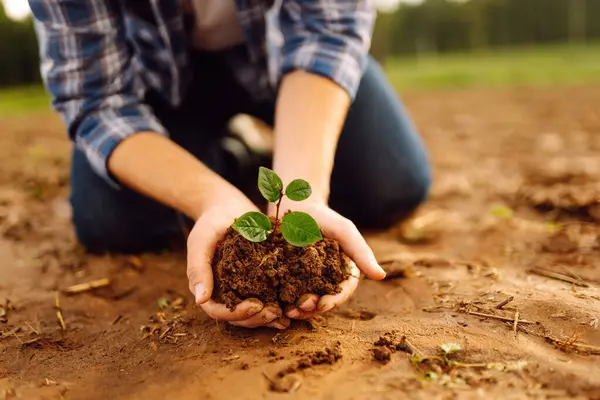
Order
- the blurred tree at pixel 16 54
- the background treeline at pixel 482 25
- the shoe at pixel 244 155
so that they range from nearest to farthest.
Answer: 1. the shoe at pixel 244 155
2. the blurred tree at pixel 16 54
3. the background treeline at pixel 482 25

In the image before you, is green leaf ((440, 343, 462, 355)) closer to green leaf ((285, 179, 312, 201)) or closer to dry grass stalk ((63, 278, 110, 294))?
green leaf ((285, 179, 312, 201))

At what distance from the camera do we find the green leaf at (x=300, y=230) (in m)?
1.44

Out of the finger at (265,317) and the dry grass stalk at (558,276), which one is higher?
the finger at (265,317)

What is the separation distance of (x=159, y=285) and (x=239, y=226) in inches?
31.8

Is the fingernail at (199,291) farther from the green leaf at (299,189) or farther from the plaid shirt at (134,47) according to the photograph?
the plaid shirt at (134,47)

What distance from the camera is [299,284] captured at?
4.97 feet

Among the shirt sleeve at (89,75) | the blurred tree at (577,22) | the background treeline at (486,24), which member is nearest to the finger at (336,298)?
the shirt sleeve at (89,75)

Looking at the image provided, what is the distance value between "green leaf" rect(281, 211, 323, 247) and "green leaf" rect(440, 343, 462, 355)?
408 millimetres

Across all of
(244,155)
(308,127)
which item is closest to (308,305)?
(308,127)

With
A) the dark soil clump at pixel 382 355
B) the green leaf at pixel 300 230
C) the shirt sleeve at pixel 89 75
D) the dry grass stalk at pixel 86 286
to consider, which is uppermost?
the shirt sleeve at pixel 89 75

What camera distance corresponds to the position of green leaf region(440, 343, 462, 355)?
4.68 feet

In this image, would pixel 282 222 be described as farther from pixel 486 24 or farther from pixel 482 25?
pixel 486 24

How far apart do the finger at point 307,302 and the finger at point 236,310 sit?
0.10 m

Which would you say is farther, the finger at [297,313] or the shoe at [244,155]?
the shoe at [244,155]
